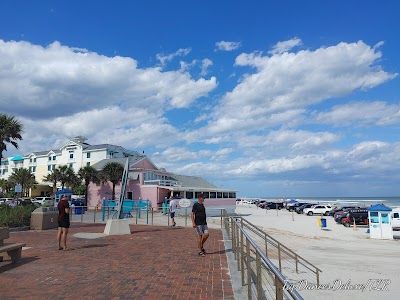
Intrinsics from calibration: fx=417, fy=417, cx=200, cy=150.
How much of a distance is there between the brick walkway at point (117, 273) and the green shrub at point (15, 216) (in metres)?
5.78

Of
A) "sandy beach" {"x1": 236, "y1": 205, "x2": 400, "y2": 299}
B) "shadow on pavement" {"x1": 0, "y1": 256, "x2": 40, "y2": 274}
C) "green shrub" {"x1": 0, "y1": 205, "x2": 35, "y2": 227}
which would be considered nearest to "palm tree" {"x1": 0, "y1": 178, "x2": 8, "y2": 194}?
"green shrub" {"x1": 0, "y1": 205, "x2": 35, "y2": 227}

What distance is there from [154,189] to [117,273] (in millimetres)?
44031

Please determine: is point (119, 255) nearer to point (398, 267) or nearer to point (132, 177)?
point (398, 267)

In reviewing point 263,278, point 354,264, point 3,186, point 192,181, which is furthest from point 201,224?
point 3,186

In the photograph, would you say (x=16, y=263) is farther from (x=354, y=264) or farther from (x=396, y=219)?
(x=396, y=219)

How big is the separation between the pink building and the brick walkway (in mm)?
36512

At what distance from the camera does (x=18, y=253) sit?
390 inches

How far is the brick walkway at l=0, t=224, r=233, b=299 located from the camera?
690cm

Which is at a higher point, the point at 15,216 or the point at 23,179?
the point at 23,179

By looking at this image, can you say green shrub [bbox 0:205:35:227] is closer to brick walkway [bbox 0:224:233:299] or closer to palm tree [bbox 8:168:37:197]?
brick walkway [bbox 0:224:233:299]

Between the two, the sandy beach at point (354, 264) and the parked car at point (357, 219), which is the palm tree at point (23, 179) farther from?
the sandy beach at point (354, 264)

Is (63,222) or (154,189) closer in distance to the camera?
(63,222)

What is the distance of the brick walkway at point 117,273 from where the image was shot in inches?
272

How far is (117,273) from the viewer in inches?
340
